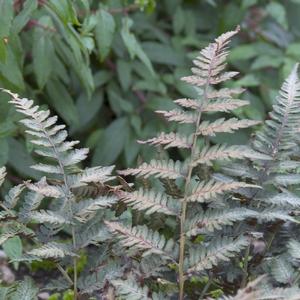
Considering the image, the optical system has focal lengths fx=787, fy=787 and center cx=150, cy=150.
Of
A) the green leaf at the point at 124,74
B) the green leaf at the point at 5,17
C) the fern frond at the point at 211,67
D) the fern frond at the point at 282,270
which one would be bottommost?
the green leaf at the point at 124,74

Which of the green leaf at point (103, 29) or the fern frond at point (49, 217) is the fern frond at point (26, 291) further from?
the green leaf at point (103, 29)

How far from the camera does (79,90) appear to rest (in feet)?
13.3

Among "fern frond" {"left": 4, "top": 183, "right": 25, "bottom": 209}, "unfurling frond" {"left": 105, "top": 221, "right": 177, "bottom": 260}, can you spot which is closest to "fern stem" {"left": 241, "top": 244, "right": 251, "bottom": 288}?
"unfurling frond" {"left": 105, "top": 221, "right": 177, "bottom": 260}

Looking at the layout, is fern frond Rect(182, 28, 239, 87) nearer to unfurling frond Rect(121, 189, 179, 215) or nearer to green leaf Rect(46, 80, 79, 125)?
unfurling frond Rect(121, 189, 179, 215)

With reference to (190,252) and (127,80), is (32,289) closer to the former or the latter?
(190,252)

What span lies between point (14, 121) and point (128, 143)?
878 mm

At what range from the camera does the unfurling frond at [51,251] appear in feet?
5.43

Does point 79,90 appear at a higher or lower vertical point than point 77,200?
lower

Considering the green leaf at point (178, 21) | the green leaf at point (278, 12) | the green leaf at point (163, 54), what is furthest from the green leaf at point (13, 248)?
the green leaf at point (278, 12)

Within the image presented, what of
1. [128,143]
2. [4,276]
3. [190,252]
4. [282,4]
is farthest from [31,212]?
[282,4]

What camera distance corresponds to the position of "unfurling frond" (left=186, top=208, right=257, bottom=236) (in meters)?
1.63

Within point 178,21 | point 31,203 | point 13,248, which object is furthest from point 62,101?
point 31,203

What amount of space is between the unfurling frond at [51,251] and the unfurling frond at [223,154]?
342mm

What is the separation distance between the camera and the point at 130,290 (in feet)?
5.24
